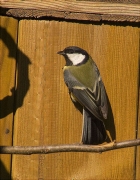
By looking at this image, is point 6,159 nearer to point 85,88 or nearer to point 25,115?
point 25,115

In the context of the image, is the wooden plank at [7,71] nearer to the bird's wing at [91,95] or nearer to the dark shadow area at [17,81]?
the dark shadow area at [17,81]

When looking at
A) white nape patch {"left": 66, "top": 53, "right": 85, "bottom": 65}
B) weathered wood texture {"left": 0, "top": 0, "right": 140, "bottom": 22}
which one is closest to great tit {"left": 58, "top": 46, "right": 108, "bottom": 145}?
white nape patch {"left": 66, "top": 53, "right": 85, "bottom": 65}

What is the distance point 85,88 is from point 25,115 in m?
0.29

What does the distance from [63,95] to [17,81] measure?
0.21 meters

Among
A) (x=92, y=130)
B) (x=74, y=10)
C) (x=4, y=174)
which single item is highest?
(x=74, y=10)

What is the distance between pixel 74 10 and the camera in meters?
2.22

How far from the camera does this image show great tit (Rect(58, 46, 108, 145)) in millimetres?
2168

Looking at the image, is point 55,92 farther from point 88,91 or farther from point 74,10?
point 74,10

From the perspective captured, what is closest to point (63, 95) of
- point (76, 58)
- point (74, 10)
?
point (76, 58)

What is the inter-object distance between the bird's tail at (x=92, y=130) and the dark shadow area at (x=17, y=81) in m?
0.29

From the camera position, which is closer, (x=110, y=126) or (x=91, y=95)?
(x=91, y=95)

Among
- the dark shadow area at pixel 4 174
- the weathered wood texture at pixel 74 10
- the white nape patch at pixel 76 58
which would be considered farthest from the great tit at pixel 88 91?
the dark shadow area at pixel 4 174

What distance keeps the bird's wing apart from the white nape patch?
0.06 metres

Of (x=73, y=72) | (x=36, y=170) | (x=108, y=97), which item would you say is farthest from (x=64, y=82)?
(x=36, y=170)
